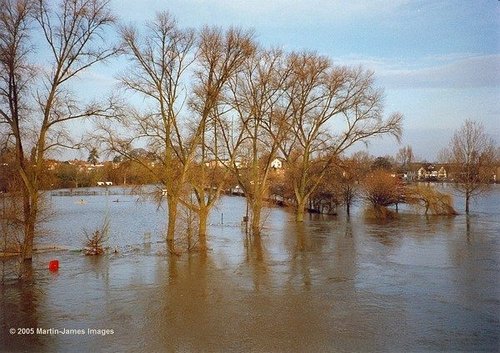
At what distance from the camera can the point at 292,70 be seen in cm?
2920

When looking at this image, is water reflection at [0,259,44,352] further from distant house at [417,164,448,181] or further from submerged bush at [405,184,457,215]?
distant house at [417,164,448,181]

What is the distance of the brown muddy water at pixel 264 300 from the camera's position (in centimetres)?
919

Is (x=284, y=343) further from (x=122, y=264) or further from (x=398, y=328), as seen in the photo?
(x=122, y=264)

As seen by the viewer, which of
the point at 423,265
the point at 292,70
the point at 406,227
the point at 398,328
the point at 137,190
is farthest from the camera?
the point at 406,227

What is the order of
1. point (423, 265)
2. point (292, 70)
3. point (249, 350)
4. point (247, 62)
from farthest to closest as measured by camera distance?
1. point (292, 70)
2. point (247, 62)
3. point (423, 265)
4. point (249, 350)

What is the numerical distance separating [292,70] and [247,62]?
3616 millimetres

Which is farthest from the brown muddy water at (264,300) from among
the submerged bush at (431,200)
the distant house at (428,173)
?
the distant house at (428,173)

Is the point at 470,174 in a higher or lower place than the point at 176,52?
lower

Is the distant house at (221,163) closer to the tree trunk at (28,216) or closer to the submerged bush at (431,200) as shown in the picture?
the tree trunk at (28,216)

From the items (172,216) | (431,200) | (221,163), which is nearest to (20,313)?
(172,216)

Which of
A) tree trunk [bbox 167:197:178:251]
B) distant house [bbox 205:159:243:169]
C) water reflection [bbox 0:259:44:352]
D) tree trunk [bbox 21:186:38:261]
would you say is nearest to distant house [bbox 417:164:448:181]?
distant house [bbox 205:159:243:169]

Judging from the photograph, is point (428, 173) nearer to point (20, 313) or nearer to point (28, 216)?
point (28, 216)

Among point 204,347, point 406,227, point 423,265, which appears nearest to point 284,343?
point 204,347

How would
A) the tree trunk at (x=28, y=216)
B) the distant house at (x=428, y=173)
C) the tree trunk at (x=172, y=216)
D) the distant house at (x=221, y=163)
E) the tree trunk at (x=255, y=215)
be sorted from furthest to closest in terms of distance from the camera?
the distant house at (x=428, y=173) < the tree trunk at (x=255, y=215) < the distant house at (x=221, y=163) < the tree trunk at (x=172, y=216) < the tree trunk at (x=28, y=216)
